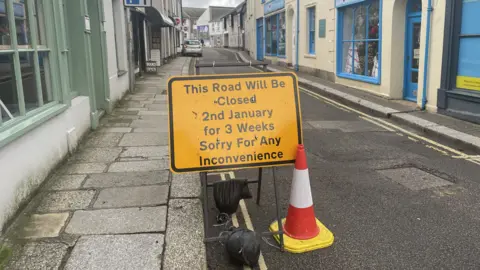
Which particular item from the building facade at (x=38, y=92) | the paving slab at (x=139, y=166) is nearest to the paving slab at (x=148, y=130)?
the building facade at (x=38, y=92)

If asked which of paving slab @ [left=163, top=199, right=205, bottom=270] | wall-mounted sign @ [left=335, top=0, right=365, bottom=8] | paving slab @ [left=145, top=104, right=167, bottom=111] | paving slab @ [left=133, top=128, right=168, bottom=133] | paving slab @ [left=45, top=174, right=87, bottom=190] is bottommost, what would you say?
paving slab @ [left=163, top=199, right=205, bottom=270]

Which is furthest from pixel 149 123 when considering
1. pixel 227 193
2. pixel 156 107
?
pixel 227 193

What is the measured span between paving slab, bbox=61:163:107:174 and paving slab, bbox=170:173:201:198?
1.10m

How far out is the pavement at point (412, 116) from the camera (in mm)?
7336

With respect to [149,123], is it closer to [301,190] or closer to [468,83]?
[301,190]

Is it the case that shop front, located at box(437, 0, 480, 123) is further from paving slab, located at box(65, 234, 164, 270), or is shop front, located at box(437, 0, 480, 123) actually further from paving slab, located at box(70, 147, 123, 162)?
paving slab, located at box(65, 234, 164, 270)

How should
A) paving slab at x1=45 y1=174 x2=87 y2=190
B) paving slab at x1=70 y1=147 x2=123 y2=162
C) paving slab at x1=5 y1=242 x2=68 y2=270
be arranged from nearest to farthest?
paving slab at x1=5 y1=242 x2=68 y2=270
paving slab at x1=45 y1=174 x2=87 y2=190
paving slab at x1=70 y1=147 x2=123 y2=162

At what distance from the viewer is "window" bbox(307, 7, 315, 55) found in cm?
1848

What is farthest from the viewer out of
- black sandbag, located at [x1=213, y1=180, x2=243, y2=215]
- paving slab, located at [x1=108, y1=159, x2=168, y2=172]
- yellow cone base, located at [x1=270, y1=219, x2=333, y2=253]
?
paving slab, located at [x1=108, y1=159, x2=168, y2=172]

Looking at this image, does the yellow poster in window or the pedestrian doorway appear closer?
the yellow poster in window

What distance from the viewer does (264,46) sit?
93.3ft

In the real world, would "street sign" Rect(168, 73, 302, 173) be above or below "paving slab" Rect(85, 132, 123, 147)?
above

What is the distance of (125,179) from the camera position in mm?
5164

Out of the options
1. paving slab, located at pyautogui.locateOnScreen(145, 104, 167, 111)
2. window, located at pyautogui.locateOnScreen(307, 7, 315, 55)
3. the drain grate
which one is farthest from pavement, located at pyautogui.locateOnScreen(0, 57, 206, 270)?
window, located at pyautogui.locateOnScreen(307, 7, 315, 55)
